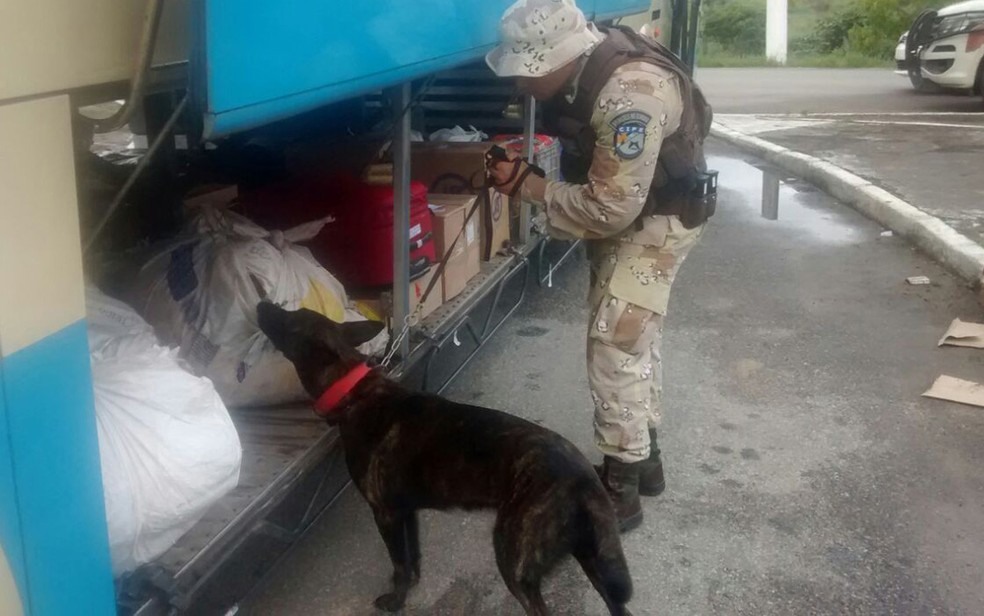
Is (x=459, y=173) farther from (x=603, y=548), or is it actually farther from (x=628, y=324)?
(x=603, y=548)

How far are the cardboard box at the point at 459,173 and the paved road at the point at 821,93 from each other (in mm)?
10861

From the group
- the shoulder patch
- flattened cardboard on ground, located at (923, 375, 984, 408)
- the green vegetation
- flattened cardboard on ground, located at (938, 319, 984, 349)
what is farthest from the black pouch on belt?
the green vegetation

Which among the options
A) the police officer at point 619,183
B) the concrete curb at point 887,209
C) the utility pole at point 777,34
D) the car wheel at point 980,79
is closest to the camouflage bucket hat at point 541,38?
the police officer at point 619,183

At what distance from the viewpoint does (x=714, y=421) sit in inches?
167

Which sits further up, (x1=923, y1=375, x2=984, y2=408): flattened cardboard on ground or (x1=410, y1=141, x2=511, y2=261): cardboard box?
(x1=410, y1=141, x2=511, y2=261): cardboard box

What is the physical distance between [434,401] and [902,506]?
185cm

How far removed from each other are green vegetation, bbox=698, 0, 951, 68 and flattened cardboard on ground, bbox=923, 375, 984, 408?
19996 mm

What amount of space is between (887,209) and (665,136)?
16.7ft

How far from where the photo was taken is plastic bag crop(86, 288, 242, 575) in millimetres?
2037

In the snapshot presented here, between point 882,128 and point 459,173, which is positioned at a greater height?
point 459,173

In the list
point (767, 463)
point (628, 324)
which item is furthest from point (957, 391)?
point (628, 324)

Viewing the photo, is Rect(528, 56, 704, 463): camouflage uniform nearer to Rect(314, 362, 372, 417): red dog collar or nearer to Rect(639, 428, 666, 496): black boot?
Rect(639, 428, 666, 496): black boot

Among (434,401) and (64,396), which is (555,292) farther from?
(64,396)

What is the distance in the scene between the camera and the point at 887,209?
7.56 m
